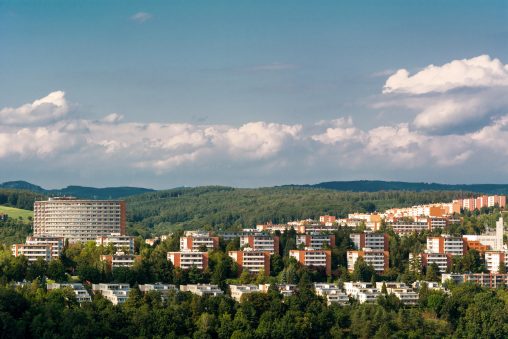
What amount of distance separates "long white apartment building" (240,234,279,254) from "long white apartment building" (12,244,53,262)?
1052 cm

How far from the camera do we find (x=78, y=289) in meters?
53.0

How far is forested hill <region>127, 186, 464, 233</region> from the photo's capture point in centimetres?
10611

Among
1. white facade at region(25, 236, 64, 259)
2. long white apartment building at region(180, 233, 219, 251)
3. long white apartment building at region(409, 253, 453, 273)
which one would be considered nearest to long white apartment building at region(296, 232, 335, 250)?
long white apartment building at region(180, 233, 219, 251)

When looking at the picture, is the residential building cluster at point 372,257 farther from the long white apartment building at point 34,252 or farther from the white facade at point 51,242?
Answer: the long white apartment building at point 34,252

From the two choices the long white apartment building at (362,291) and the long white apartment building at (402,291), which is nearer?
the long white apartment building at (362,291)

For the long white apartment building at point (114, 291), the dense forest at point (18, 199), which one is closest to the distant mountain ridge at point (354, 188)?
the dense forest at point (18, 199)

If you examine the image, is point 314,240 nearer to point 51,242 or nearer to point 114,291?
point 51,242

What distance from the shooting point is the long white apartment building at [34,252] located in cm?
6009

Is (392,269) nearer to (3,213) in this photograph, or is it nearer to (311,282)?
(311,282)

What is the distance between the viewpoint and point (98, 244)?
66.3 m

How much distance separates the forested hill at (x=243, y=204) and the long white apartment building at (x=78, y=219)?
68.3 feet

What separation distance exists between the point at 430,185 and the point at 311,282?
118 meters

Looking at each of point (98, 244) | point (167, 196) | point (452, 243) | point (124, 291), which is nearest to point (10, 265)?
point (124, 291)

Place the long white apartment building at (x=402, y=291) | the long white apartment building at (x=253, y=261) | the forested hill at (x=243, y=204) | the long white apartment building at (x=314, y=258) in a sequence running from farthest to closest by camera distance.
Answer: the forested hill at (x=243, y=204) < the long white apartment building at (x=314, y=258) < the long white apartment building at (x=253, y=261) < the long white apartment building at (x=402, y=291)
